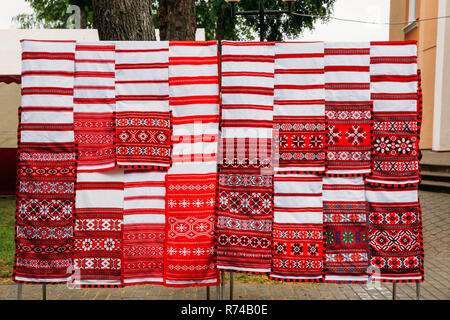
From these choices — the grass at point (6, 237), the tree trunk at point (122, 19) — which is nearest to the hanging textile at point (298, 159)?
the tree trunk at point (122, 19)

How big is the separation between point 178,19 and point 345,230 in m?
5.22

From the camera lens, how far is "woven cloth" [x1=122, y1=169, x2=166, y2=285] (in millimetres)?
3248

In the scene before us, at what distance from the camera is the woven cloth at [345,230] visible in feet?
10.4

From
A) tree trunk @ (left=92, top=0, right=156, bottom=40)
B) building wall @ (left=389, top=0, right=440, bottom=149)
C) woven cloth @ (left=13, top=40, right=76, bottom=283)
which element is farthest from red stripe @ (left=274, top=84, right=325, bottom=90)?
building wall @ (left=389, top=0, right=440, bottom=149)

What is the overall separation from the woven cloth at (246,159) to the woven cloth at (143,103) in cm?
44

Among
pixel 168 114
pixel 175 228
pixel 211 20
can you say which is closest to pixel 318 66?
pixel 168 114

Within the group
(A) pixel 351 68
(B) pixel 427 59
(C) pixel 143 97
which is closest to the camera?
(A) pixel 351 68

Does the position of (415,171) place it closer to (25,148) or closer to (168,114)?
(168,114)

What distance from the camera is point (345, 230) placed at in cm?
320

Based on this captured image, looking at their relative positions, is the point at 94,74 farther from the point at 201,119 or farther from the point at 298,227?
the point at 298,227

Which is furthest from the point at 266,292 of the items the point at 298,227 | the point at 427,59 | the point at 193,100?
the point at 427,59

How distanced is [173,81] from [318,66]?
1.07 m

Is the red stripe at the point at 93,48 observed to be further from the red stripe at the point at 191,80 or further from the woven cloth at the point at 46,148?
the red stripe at the point at 191,80

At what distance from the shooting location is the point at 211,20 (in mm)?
18391
